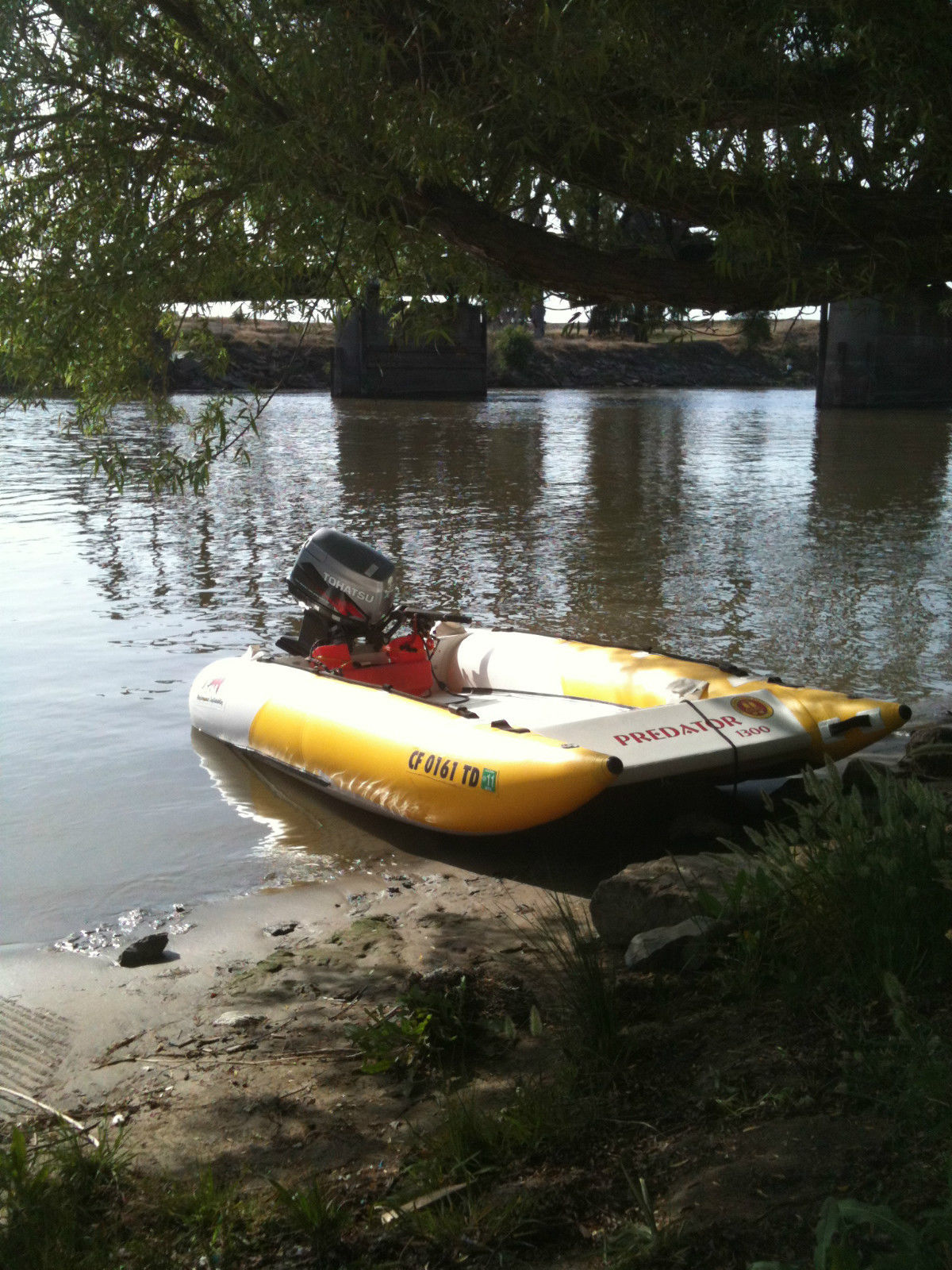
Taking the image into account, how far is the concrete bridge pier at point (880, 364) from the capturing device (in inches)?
1574

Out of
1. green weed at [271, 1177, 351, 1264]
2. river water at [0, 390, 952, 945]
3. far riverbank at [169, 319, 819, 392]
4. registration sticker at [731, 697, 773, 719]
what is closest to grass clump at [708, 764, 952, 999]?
green weed at [271, 1177, 351, 1264]

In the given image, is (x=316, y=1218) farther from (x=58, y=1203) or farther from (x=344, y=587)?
(x=344, y=587)

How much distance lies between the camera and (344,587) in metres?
6.72

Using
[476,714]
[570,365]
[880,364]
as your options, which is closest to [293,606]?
[476,714]

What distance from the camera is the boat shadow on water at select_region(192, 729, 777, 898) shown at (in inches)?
196

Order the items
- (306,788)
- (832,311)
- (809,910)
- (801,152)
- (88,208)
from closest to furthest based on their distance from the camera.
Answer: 1. (809,910)
2. (801,152)
3. (88,208)
4. (306,788)
5. (832,311)

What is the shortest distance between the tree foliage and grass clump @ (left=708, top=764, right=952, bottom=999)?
7.07 feet

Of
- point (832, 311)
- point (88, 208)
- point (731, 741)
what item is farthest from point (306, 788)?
point (832, 311)

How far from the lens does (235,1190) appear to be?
2.49 meters

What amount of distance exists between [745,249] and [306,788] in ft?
11.0

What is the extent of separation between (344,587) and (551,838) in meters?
2.14

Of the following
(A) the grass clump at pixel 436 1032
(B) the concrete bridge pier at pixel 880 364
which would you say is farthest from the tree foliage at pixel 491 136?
(B) the concrete bridge pier at pixel 880 364

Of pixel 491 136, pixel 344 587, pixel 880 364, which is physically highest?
pixel 491 136

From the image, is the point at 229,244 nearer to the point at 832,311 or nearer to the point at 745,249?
the point at 745,249
